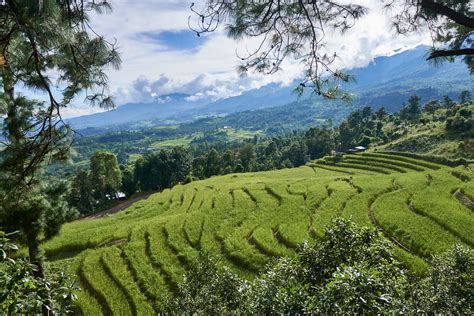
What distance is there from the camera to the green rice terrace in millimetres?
24031

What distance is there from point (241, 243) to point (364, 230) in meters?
19.1

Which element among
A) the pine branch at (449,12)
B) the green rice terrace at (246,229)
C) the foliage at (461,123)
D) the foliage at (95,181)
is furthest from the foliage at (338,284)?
the foliage at (95,181)

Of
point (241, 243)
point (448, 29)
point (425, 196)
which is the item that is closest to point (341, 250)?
point (448, 29)

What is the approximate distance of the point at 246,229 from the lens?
3103 cm

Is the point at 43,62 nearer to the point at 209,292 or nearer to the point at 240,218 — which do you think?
the point at 209,292

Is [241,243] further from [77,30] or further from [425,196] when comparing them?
[77,30]

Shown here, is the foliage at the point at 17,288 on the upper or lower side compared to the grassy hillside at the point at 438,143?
upper

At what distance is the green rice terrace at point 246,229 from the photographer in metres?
24.0

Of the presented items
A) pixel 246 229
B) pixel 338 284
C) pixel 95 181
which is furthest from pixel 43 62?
pixel 95 181

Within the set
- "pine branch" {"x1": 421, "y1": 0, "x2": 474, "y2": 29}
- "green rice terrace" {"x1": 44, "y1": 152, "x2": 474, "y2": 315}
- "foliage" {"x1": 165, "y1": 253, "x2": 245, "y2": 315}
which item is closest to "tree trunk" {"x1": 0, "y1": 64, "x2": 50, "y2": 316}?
"foliage" {"x1": 165, "y1": 253, "x2": 245, "y2": 315}

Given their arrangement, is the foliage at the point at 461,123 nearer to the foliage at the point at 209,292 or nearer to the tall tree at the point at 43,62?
the foliage at the point at 209,292

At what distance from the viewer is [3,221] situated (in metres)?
14.6

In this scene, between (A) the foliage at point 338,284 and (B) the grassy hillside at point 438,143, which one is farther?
(B) the grassy hillside at point 438,143

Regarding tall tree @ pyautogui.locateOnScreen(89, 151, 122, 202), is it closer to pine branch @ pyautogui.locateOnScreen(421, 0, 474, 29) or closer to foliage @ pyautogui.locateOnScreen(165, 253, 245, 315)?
foliage @ pyautogui.locateOnScreen(165, 253, 245, 315)
